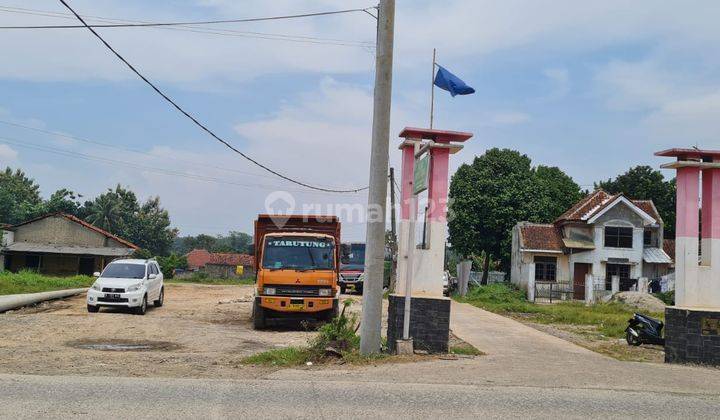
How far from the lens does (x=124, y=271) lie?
69.5 ft

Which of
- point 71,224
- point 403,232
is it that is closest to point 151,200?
point 71,224

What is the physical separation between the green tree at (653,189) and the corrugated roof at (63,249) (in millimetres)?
42580

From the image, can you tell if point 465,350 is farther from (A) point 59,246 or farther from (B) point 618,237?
(A) point 59,246

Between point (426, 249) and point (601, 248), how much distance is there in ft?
115

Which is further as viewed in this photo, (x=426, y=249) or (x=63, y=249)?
(x=63, y=249)

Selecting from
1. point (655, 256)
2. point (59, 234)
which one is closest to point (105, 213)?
point (59, 234)

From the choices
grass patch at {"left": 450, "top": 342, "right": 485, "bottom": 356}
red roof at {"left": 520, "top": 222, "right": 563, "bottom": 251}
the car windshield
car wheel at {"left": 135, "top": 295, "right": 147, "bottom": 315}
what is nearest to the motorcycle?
grass patch at {"left": 450, "top": 342, "right": 485, "bottom": 356}

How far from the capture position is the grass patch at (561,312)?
22.5 m

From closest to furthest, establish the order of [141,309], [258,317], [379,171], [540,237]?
1. [379,171]
2. [258,317]
3. [141,309]
4. [540,237]

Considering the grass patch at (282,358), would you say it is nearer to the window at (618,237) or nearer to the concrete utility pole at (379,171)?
the concrete utility pole at (379,171)

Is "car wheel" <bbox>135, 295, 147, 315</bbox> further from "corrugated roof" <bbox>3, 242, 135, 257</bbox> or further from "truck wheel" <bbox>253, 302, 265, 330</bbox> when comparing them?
"corrugated roof" <bbox>3, 242, 135, 257</bbox>

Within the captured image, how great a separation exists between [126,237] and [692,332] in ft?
237

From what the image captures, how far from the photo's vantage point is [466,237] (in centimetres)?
4922

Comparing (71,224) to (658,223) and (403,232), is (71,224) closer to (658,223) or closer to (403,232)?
(658,223)
